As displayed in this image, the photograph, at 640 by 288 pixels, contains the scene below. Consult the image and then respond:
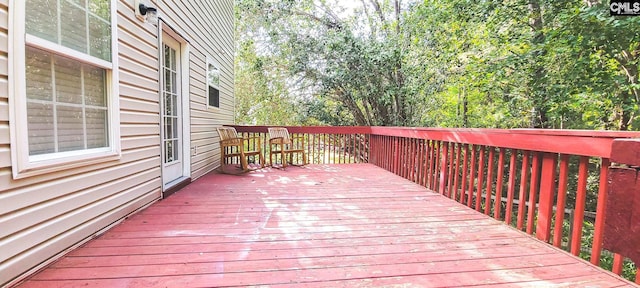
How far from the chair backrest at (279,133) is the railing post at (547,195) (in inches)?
158

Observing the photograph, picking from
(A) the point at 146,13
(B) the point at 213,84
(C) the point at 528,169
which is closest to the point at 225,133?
(B) the point at 213,84

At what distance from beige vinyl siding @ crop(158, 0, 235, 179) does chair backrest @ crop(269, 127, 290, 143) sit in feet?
3.28

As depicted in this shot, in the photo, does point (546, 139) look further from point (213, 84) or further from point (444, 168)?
point (213, 84)

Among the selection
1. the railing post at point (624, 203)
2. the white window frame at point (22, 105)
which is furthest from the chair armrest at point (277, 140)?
the railing post at point (624, 203)

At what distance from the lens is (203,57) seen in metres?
4.61

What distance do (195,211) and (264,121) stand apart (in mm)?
8505

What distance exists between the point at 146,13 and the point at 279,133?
127 inches

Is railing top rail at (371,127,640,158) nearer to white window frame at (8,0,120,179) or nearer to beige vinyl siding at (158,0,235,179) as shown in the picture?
white window frame at (8,0,120,179)

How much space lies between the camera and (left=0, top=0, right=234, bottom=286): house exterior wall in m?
1.51

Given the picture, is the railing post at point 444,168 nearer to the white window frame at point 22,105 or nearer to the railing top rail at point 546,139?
the railing top rail at point 546,139

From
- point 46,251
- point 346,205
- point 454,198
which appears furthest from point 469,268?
point 46,251

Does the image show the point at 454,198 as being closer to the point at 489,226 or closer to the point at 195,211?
the point at 489,226

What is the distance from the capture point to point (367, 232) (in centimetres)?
234

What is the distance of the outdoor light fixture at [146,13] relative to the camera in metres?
2.68
